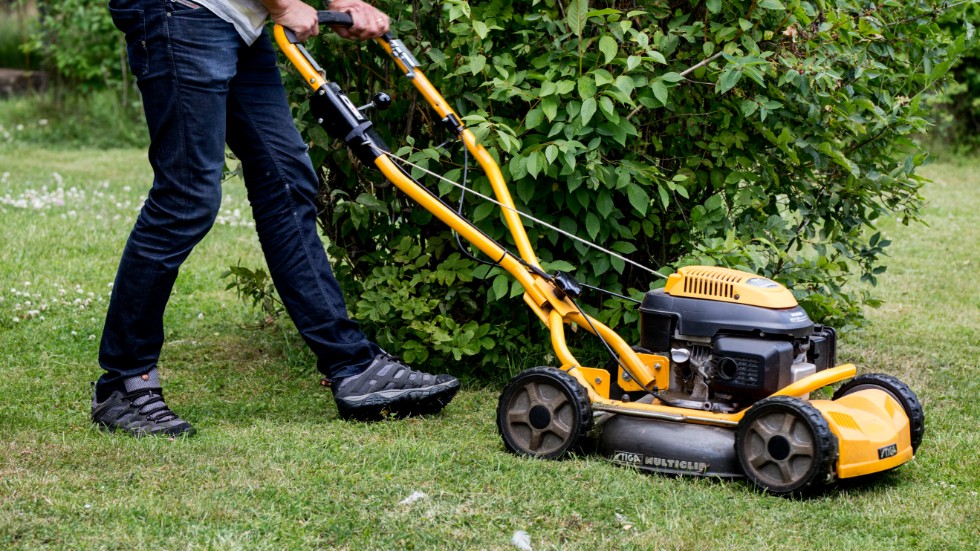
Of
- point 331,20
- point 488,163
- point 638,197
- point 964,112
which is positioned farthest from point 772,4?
point 964,112

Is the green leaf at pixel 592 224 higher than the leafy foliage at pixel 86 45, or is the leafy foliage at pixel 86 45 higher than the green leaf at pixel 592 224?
the green leaf at pixel 592 224

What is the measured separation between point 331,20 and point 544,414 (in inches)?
50.5

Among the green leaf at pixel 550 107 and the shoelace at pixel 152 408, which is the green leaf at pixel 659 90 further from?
the shoelace at pixel 152 408

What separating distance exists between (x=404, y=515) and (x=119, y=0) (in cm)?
160

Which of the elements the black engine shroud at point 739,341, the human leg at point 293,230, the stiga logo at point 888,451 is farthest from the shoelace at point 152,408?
the stiga logo at point 888,451

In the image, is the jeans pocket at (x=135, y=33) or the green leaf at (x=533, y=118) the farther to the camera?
the green leaf at (x=533, y=118)

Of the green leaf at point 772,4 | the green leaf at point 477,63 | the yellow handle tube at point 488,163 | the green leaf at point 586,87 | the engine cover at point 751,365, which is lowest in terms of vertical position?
the engine cover at point 751,365

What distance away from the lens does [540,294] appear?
3314 millimetres

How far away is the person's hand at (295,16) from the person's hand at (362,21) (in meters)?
0.11

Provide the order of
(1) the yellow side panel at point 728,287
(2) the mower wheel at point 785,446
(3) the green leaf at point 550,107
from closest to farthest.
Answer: (2) the mower wheel at point 785,446
(1) the yellow side panel at point 728,287
(3) the green leaf at point 550,107

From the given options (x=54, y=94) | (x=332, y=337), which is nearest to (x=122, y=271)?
(x=332, y=337)

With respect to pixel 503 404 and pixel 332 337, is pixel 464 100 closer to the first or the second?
pixel 332 337

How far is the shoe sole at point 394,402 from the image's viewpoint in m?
3.50

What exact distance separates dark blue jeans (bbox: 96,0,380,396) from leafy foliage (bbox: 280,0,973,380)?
408mm
